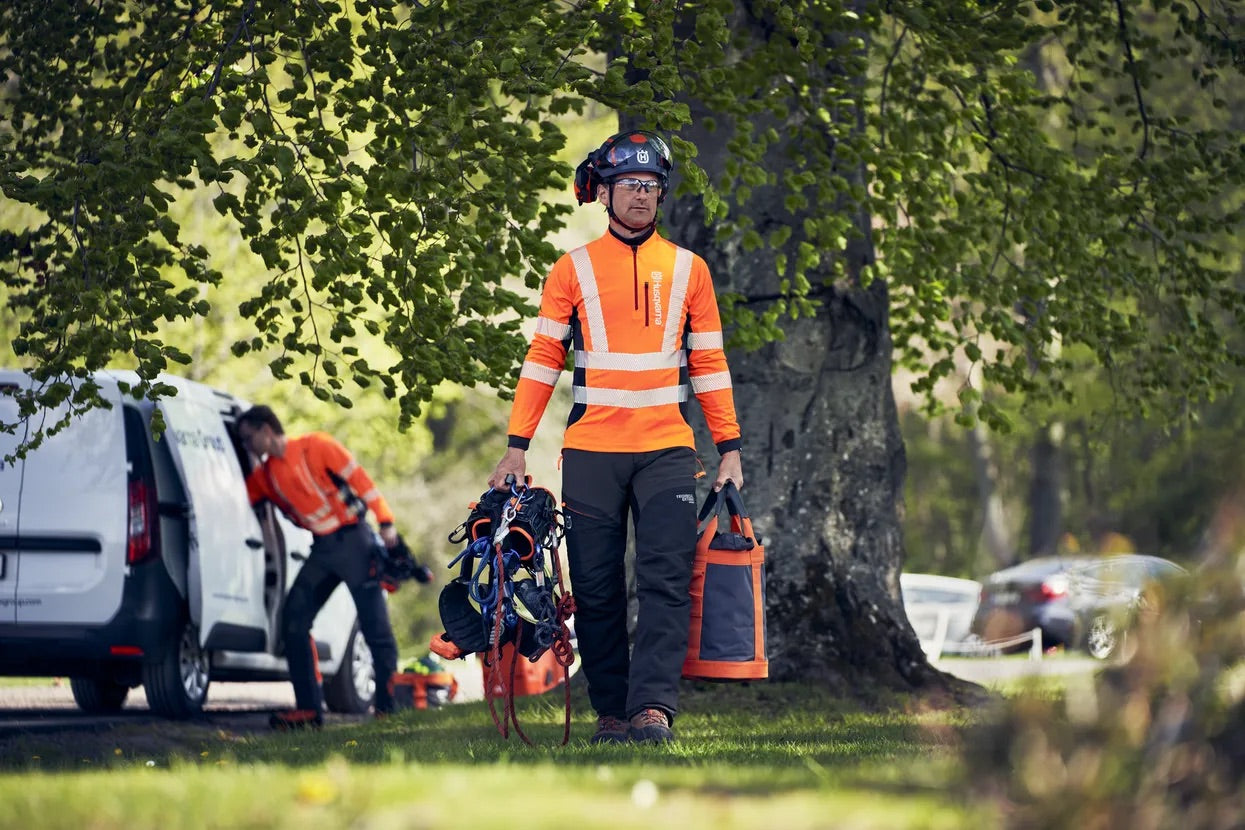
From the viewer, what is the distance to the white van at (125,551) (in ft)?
33.1

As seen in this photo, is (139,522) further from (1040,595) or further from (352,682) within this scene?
(1040,595)

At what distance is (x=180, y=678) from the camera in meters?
10.9

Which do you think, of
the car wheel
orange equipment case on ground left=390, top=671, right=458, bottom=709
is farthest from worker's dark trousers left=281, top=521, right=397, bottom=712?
the car wheel

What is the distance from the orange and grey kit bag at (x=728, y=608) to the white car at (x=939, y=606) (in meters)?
22.6

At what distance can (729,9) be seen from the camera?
918cm

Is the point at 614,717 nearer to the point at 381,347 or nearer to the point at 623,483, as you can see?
the point at 623,483

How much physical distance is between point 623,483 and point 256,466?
5225mm

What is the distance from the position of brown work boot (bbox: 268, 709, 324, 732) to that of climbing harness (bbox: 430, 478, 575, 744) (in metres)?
3.91

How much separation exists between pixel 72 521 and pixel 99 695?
3.51 metres

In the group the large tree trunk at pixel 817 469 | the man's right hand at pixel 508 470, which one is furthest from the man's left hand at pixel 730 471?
the large tree trunk at pixel 817 469

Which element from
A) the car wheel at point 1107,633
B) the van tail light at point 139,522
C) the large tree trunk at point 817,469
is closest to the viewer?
the car wheel at point 1107,633

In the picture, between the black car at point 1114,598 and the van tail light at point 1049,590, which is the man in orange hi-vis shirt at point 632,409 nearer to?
the black car at point 1114,598

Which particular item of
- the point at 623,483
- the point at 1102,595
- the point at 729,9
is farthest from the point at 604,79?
the point at 1102,595

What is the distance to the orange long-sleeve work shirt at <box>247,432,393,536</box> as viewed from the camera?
11.5 meters
